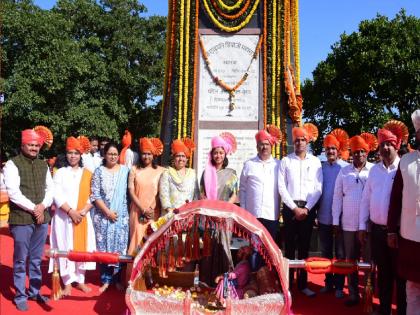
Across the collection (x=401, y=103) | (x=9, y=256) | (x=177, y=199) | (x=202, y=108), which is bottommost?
(x=9, y=256)

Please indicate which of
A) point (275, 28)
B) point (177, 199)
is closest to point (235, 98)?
point (275, 28)

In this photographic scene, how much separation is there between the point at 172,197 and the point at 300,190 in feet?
4.89

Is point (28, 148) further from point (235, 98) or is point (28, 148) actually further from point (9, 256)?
point (235, 98)

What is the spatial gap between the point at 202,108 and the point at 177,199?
9.36 feet

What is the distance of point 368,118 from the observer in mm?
18328

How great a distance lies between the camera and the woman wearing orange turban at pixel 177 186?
5.41 m

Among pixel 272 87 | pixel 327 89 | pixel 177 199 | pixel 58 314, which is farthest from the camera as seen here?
pixel 327 89

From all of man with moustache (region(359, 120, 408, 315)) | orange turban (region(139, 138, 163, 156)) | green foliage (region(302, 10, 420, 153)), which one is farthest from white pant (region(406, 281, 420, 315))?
green foliage (region(302, 10, 420, 153))

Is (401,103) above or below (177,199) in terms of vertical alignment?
above

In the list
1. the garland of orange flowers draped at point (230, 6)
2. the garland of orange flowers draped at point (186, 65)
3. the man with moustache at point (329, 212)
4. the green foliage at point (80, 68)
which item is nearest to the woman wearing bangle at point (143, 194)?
the man with moustache at point (329, 212)

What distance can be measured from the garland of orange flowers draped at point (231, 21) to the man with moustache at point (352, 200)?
3.44 meters

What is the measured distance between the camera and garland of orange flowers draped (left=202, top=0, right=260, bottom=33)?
7.89 metres

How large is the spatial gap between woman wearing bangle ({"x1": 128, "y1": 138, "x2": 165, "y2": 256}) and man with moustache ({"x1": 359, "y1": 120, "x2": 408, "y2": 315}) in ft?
8.00

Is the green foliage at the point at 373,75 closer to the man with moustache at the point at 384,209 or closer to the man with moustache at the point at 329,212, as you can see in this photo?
the man with moustache at the point at 329,212
